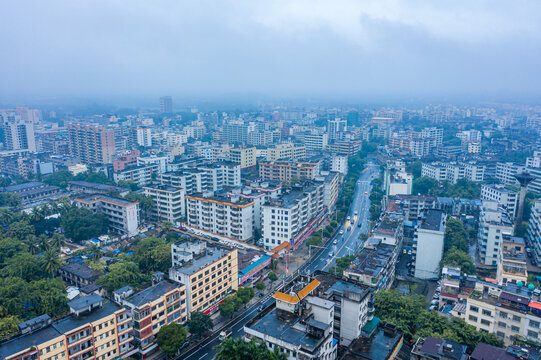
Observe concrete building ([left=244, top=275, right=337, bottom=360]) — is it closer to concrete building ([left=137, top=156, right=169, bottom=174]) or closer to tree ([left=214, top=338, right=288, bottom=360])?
tree ([left=214, top=338, right=288, bottom=360])

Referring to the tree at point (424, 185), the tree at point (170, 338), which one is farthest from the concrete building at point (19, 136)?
the tree at point (424, 185)

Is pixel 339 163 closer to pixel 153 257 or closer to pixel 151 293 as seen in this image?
pixel 153 257

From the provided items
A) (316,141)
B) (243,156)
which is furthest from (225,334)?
(316,141)

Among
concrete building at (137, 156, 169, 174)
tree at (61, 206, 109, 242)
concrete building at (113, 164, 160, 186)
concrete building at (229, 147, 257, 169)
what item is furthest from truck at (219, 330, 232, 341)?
concrete building at (229, 147, 257, 169)

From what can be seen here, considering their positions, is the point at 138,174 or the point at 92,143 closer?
the point at 138,174

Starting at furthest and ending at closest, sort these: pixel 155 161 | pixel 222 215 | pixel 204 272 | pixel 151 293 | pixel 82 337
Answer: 1. pixel 155 161
2. pixel 222 215
3. pixel 204 272
4. pixel 151 293
5. pixel 82 337

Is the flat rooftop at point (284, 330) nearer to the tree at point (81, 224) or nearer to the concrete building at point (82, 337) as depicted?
the concrete building at point (82, 337)
